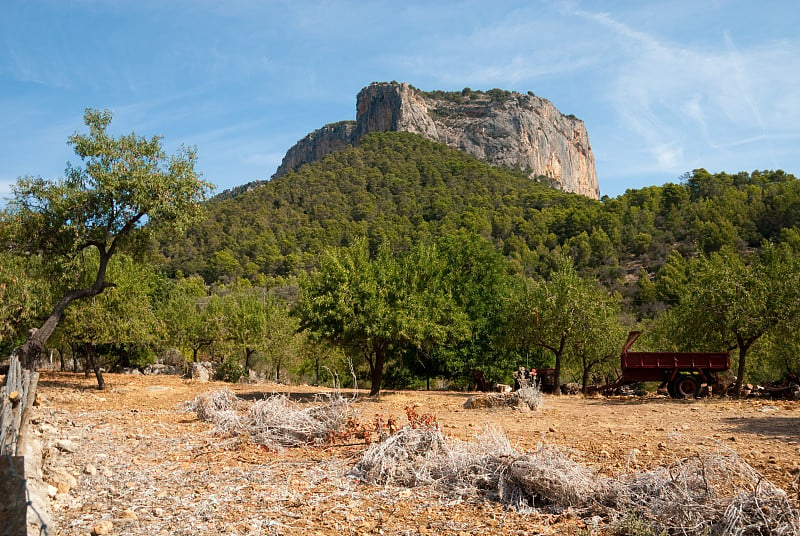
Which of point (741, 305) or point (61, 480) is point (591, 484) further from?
point (741, 305)

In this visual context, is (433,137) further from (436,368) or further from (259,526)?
(259,526)

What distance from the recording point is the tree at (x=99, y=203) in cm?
1622

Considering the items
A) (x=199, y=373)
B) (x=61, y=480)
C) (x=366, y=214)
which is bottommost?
(x=199, y=373)

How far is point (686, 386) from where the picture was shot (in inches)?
776

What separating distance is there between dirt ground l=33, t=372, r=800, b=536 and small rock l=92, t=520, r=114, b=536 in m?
0.08

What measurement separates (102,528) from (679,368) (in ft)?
62.7

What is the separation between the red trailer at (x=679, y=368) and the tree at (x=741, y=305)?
836 millimetres

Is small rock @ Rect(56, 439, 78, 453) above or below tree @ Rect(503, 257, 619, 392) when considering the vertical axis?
below

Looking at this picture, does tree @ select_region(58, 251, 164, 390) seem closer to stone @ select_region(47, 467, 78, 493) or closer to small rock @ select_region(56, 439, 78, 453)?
small rock @ select_region(56, 439, 78, 453)

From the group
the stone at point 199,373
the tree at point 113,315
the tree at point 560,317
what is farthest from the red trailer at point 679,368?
the stone at point 199,373

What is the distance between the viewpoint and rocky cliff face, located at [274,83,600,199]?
142 m

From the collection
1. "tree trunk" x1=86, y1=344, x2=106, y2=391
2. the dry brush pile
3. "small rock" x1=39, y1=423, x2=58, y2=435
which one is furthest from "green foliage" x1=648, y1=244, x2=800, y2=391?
"tree trunk" x1=86, y1=344, x2=106, y2=391

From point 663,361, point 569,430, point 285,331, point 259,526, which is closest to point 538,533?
point 259,526

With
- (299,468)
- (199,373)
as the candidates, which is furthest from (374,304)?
(199,373)
